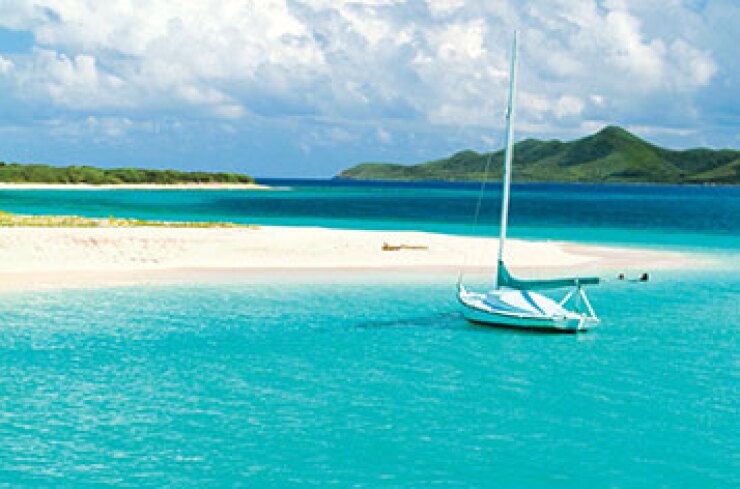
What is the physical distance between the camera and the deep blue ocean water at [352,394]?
2047 centimetres

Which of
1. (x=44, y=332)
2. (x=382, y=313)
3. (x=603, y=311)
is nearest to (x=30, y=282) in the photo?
(x=44, y=332)

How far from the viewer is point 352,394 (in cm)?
2662

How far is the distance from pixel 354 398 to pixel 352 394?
431 mm

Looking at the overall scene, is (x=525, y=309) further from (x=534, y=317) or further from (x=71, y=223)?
(x=71, y=223)

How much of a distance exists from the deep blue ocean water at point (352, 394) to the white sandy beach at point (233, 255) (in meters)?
10.4

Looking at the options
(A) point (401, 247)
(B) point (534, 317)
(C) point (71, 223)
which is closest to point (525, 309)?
(B) point (534, 317)

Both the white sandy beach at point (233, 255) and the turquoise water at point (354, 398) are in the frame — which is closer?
the turquoise water at point (354, 398)

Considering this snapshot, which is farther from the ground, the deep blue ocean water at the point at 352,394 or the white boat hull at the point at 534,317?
the white boat hull at the point at 534,317

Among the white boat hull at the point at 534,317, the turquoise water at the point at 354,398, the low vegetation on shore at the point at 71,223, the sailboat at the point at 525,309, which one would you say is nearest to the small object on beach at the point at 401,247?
the low vegetation on shore at the point at 71,223

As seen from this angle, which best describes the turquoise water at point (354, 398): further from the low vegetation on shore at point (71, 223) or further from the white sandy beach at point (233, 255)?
the low vegetation on shore at point (71, 223)

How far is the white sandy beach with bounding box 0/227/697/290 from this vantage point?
56.0 metres

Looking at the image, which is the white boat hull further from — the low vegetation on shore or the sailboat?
the low vegetation on shore

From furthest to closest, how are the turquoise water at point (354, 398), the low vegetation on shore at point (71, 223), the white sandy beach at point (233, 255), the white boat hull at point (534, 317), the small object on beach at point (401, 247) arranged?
the low vegetation on shore at point (71, 223), the small object on beach at point (401, 247), the white sandy beach at point (233, 255), the white boat hull at point (534, 317), the turquoise water at point (354, 398)

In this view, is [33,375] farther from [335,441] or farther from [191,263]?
[191,263]
